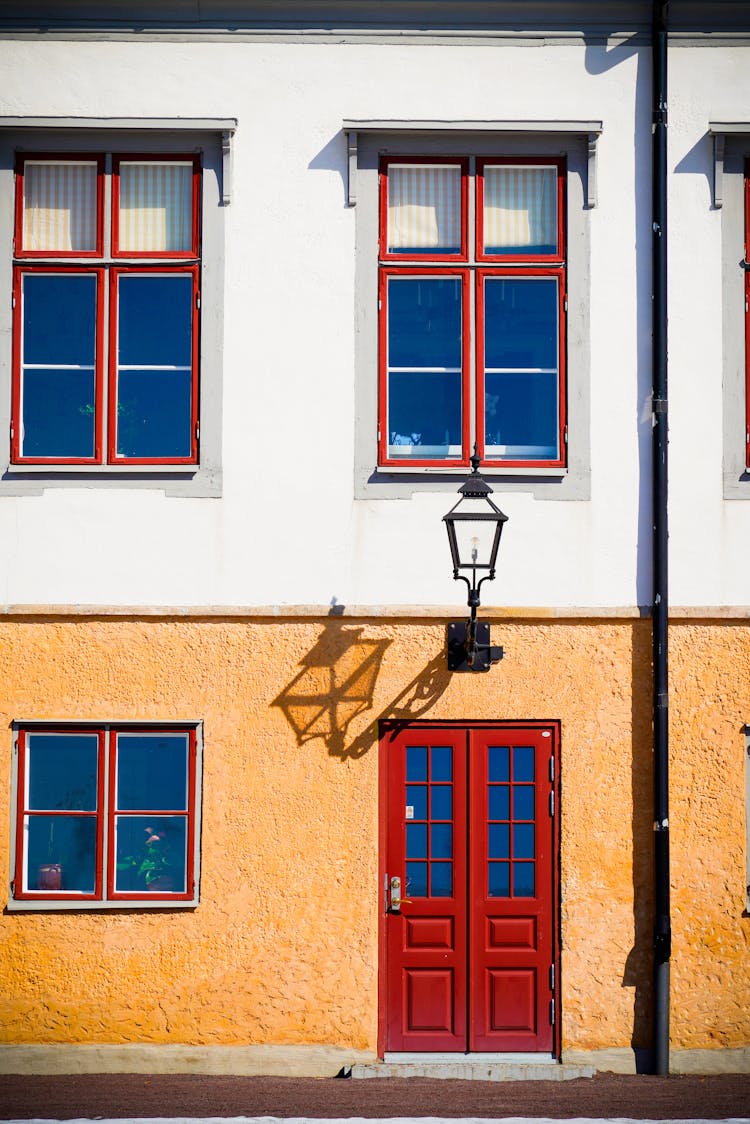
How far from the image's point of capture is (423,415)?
8.35m

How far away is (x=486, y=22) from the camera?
8.31 meters

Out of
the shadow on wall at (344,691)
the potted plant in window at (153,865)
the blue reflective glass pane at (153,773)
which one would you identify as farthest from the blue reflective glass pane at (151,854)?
the shadow on wall at (344,691)

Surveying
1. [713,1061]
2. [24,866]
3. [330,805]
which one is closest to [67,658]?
[24,866]

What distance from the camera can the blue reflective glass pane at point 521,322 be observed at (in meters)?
8.38

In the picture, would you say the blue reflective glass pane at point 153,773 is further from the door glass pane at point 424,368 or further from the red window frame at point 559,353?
the red window frame at point 559,353

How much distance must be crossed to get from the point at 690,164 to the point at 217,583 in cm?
430

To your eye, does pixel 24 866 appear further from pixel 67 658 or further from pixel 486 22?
pixel 486 22

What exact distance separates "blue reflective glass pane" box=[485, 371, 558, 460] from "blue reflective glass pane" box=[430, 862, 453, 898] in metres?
2.80

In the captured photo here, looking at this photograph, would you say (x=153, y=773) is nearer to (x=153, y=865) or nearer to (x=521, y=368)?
(x=153, y=865)

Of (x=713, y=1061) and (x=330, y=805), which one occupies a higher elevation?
(x=330, y=805)

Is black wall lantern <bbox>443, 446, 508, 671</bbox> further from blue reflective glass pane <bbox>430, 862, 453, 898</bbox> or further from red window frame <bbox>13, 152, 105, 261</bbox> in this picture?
red window frame <bbox>13, 152, 105, 261</bbox>

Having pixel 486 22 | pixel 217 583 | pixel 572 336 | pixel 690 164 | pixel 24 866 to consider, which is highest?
pixel 486 22

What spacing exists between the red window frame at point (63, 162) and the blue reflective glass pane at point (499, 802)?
4.56 metres

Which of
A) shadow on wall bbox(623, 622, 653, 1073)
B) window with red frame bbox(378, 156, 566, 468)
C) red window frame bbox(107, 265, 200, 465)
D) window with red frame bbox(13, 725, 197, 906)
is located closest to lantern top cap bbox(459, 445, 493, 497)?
window with red frame bbox(378, 156, 566, 468)
